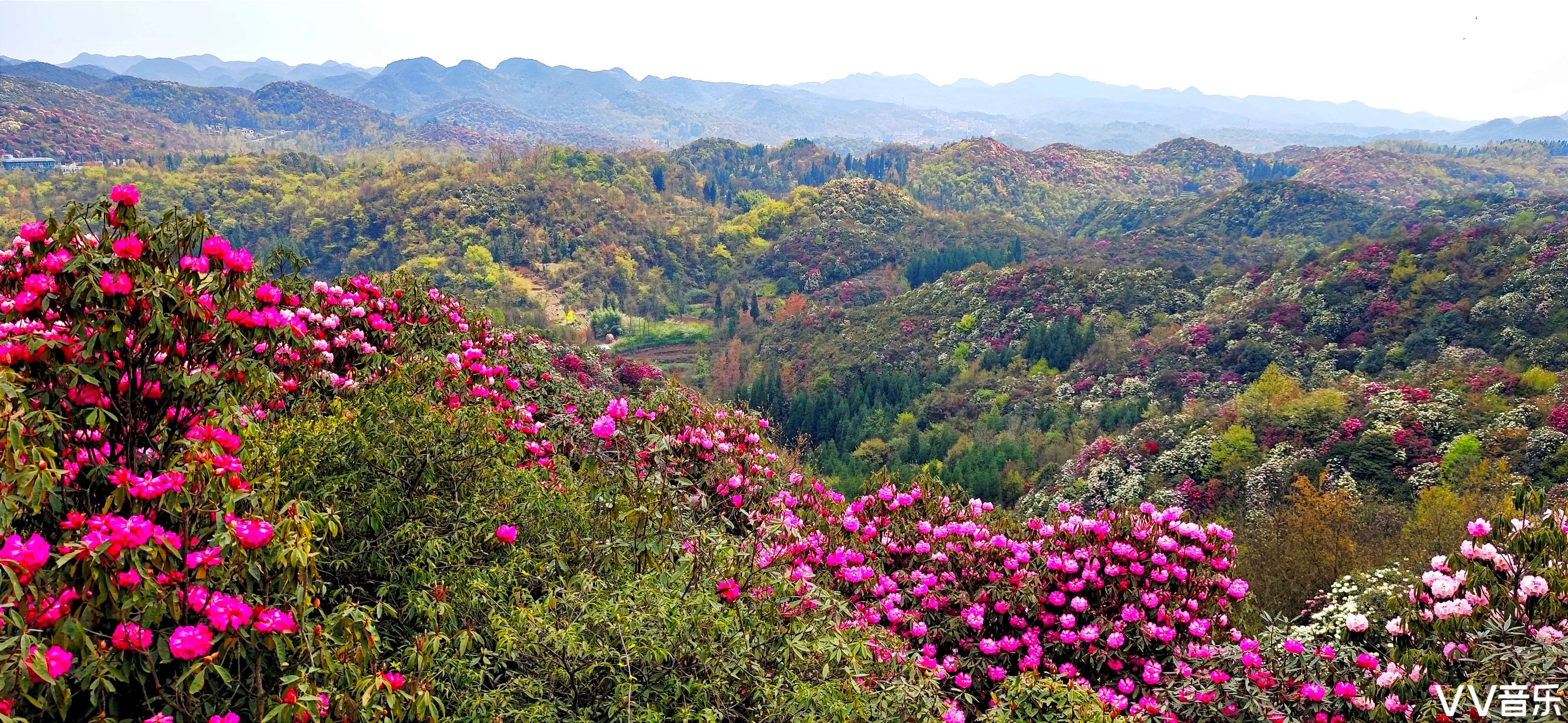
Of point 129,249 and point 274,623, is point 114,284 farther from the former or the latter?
point 274,623

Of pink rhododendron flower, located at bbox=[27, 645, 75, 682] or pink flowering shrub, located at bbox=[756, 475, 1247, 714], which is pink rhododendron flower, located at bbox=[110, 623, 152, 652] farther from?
pink flowering shrub, located at bbox=[756, 475, 1247, 714]

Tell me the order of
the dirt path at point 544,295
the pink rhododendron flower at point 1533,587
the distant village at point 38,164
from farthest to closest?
1. the distant village at point 38,164
2. the dirt path at point 544,295
3. the pink rhododendron flower at point 1533,587

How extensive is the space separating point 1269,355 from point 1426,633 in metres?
32.1

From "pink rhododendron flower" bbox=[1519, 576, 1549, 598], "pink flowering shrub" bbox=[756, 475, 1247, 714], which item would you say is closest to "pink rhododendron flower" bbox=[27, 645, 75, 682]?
"pink flowering shrub" bbox=[756, 475, 1247, 714]

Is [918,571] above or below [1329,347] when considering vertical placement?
above

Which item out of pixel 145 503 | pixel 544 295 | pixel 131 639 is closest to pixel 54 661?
pixel 131 639

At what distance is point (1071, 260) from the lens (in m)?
66.1

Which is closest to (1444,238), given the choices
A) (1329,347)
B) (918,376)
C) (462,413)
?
(1329,347)

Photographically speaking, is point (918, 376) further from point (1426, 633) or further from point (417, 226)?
point (417, 226)

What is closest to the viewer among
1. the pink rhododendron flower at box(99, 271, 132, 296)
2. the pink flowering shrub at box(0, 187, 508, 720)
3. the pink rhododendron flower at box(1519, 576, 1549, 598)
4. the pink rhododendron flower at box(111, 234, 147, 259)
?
the pink flowering shrub at box(0, 187, 508, 720)

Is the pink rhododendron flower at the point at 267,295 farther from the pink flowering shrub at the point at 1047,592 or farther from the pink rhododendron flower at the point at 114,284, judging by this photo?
the pink flowering shrub at the point at 1047,592

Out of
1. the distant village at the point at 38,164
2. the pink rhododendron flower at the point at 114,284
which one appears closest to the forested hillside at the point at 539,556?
the pink rhododendron flower at the point at 114,284

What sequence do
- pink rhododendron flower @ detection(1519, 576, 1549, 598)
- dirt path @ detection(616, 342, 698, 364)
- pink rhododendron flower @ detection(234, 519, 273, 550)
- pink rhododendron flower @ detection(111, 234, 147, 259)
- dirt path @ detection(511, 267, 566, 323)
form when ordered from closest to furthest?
pink rhododendron flower @ detection(234, 519, 273, 550), pink rhododendron flower @ detection(111, 234, 147, 259), pink rhododendron flower @ detection(1519, 576, 1549, 598), dirt path @ detection(616, 342, 698, 364), dirt path @ detection(511, 267, 566, 323)

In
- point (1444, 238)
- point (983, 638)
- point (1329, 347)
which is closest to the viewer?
point (983, 638)
